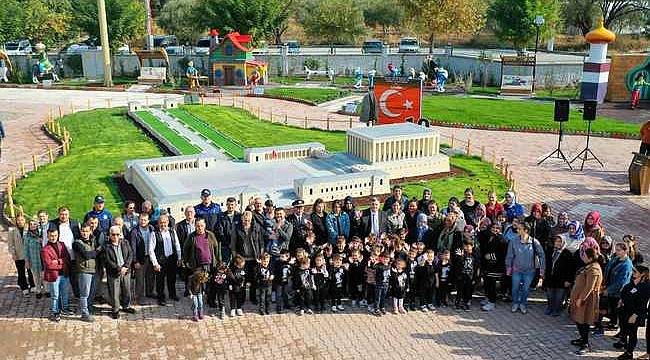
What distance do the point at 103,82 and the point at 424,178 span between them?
106ft

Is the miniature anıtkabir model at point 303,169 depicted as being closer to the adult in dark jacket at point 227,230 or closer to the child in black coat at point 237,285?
the adult in dark jacket at point 227,230

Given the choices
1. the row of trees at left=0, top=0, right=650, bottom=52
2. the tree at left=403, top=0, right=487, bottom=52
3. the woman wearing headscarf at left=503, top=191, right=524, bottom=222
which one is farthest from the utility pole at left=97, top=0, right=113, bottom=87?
the woman wearing headscarf at left=503, top=191, right=524, bottom=222

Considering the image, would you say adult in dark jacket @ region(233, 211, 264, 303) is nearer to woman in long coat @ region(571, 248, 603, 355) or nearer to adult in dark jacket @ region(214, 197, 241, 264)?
adult in dark jacket @ region(214, 197, 241, 264)

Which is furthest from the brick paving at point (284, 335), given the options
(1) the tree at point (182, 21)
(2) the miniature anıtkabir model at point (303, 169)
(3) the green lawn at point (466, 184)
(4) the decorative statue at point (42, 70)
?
(1) the tree at point (182, 21)

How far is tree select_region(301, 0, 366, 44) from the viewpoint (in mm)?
53281

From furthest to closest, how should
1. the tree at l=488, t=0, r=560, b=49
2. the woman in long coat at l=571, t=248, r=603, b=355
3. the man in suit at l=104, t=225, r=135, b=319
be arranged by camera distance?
the tree at l=488, t=0, r=560, b=49
the man in suit at l=104, t=225, r=135, b=319
the woman in long coat at l=571, t=248, r=603, b=355

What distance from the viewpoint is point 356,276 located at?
37.3 ft

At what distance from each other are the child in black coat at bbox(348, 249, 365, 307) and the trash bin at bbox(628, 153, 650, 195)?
11197mm

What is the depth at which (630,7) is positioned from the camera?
6488 cm

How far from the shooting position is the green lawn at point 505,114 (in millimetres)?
29312

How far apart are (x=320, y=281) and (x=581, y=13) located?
58743mm

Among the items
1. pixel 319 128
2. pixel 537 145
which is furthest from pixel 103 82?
pixel 537 145

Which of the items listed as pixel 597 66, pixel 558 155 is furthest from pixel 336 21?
pixel 558 155

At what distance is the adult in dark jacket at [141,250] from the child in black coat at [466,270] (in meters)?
5.32
